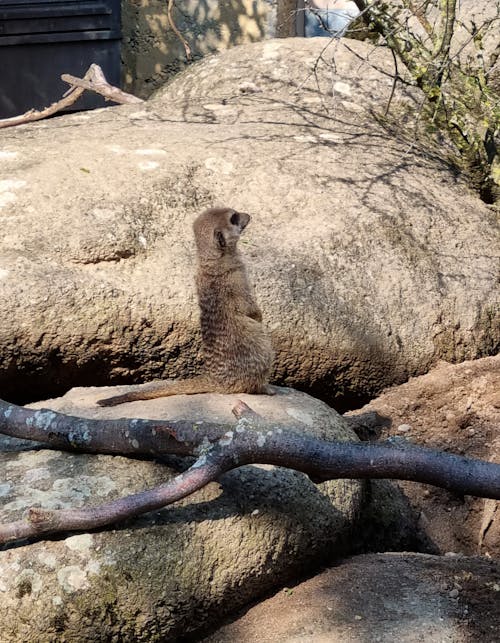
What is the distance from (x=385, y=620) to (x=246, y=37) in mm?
7385

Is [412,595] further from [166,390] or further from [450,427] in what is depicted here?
[450,427]

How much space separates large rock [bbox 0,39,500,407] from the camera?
12.7ft

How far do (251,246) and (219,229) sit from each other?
62cm

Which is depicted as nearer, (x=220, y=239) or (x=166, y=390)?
(x=166, y=390)

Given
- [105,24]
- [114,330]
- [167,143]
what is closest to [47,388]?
[114,330]

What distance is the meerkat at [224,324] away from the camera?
11.5ft

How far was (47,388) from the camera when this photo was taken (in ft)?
12.9

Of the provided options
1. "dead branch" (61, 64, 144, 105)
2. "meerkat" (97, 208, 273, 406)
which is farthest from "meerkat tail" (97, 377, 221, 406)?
"dead branch" (61, 64, 144, 105)

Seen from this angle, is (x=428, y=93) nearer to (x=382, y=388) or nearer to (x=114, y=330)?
(x=382, y=388)

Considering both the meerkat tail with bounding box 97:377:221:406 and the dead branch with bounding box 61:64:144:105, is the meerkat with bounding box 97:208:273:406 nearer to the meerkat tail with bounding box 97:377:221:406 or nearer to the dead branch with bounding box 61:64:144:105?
the meerkat tail with bounding box 97:377:221:406

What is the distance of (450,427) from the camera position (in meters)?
4.02

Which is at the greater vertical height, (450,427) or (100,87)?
(100,87)

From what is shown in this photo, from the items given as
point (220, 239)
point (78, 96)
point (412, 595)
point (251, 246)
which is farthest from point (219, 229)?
point (78, 96)

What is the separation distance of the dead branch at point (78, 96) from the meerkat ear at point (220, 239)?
247cm
